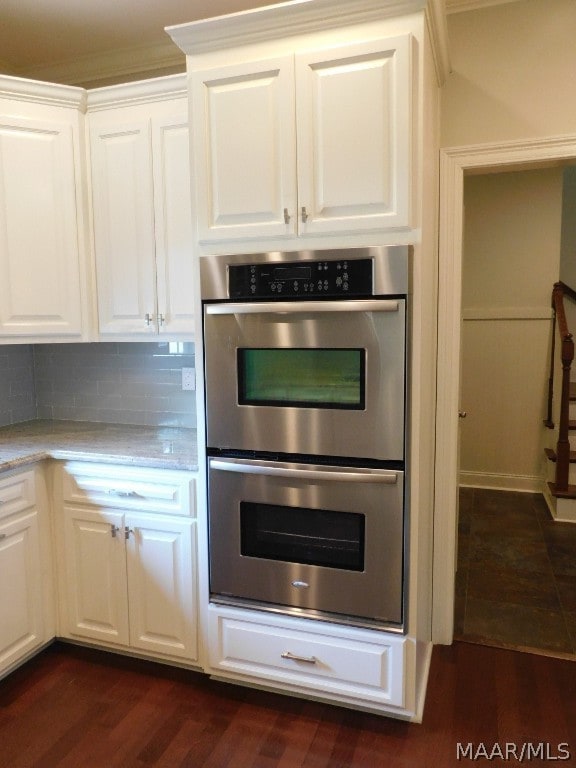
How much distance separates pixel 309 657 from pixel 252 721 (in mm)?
324

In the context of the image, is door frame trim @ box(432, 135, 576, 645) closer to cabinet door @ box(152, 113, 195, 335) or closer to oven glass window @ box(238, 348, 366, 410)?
oven glass window @ box(238, 348, 366, 410)

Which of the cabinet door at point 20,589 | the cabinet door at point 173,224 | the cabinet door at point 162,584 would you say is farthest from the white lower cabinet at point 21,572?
the cabinet door at point 173,224

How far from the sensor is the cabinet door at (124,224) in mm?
2416

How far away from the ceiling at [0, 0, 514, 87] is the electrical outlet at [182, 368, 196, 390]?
147cm

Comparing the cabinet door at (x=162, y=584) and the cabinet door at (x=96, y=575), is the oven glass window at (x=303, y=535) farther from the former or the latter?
the cabinet door at (x=96, y=575)

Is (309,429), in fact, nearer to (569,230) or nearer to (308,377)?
(308,377)

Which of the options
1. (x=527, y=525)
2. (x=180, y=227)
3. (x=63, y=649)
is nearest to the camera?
(x=180, y=227)

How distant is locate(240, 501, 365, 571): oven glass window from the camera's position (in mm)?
→ 1985

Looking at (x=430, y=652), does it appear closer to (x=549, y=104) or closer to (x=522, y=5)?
(x=549, y=104)

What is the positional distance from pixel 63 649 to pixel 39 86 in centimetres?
248

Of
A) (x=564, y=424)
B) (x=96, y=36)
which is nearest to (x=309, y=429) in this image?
(x=96, y=36)

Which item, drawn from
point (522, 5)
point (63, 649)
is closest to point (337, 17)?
point (522, 5)

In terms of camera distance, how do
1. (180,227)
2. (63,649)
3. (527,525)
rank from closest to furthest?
(180,227)
(63,649)
(527,525)

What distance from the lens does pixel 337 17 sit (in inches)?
70.8
